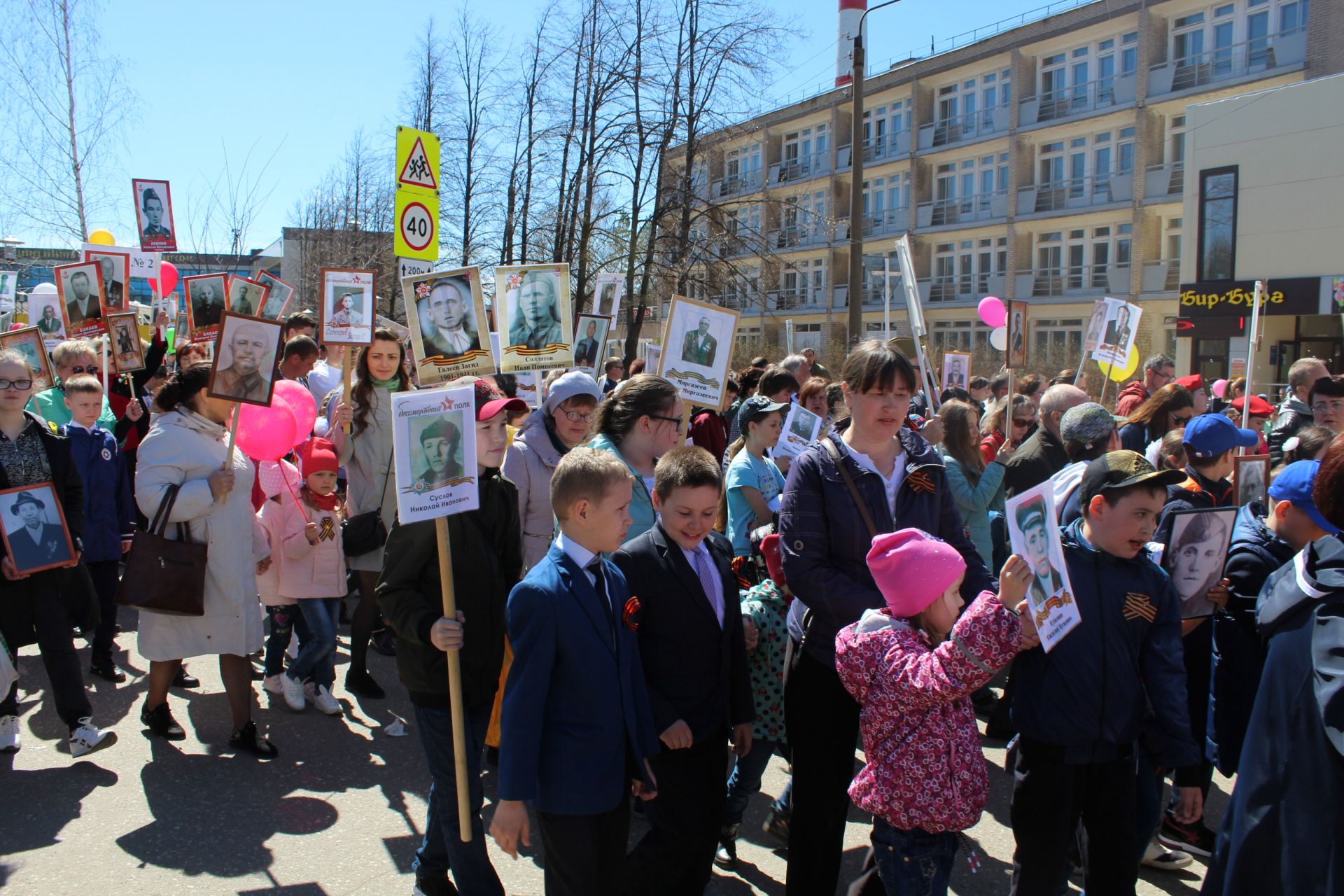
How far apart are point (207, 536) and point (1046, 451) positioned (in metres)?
4.93

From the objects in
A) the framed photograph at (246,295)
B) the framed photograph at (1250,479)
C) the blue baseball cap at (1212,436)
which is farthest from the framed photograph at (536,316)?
the framed photograph at (246,295)

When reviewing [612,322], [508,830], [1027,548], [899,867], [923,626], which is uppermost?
[612,322]

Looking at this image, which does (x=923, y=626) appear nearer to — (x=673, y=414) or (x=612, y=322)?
(x=673, y=414)

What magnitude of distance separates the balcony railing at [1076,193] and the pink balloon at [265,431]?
106 ft

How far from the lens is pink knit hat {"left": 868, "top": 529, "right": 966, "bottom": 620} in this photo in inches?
107

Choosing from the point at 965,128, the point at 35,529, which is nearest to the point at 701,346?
the point at 35,529

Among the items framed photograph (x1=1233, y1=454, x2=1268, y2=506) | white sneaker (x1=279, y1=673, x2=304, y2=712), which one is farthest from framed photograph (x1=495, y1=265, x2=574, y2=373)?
framed photograph (x1=1233, y1=454, x2=1268, y2=506)

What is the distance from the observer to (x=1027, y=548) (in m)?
2.71

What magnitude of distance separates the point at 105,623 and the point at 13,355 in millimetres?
2048

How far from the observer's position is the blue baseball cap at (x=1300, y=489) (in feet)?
10.4

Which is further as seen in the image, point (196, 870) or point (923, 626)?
point (196, 870)

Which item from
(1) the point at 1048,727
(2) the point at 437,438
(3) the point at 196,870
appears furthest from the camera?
(3) the point at 196,870

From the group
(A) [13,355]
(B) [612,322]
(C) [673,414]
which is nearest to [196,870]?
(C) [673,414]

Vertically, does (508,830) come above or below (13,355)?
below
